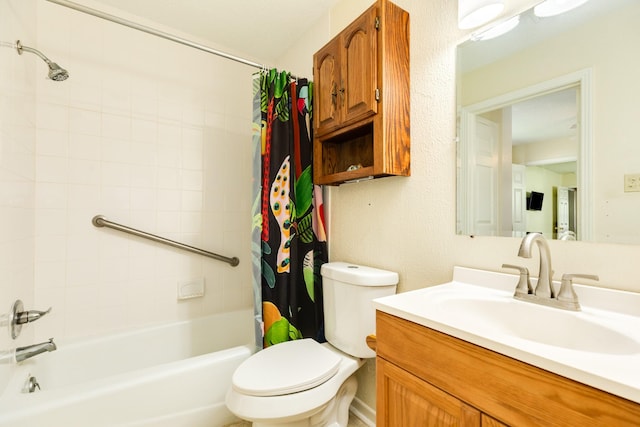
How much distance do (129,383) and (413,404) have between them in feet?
3.59

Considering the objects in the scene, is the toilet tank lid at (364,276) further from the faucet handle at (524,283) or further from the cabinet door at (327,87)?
the cabinet door at (327,87)

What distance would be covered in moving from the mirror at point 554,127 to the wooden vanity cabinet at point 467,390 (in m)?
0.50

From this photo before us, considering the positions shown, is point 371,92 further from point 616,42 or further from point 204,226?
point 204,226

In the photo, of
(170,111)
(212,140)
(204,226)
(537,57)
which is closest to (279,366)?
(204,226)

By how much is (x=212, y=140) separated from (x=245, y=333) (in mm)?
1421

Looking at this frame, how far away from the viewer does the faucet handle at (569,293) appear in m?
0.74

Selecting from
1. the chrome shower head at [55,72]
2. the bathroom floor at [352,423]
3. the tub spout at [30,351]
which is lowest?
the bathroom floor at [352,423]

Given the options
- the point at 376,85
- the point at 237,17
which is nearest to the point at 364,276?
the point at 376,85

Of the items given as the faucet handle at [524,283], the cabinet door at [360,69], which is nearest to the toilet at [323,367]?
the faucet handle at [524,283]

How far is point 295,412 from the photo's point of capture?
1015mm

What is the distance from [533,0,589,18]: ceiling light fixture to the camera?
82 centimetres

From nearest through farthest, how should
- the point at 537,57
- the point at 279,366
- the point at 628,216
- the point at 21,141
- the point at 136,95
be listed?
the point at 628,216 < the point at 537,57 < the point at 279,366 < the point at 21,141 < the point at 136,95

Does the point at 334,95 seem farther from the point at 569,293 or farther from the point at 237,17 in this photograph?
the point at 569,293

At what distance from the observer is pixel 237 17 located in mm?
1777
